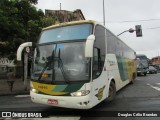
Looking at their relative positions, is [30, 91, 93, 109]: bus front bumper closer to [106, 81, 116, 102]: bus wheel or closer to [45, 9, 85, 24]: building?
[106, 81, 116, 102]: bus wheel

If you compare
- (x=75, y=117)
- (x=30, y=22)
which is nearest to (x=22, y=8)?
(x=30, y=22)

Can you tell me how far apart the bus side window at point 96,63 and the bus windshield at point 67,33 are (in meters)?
0.70

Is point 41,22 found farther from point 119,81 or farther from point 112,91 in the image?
point 112,91

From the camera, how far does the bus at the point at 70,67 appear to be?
30.3ft

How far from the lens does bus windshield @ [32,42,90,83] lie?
9.40m

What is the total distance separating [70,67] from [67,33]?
1382 mm

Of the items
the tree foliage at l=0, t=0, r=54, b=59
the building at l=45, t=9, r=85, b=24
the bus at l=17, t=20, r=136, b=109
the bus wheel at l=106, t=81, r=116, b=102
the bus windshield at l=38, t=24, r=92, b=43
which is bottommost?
the bus wheel at l=106, t=81, r=116, b=102

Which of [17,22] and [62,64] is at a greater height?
[17,22]

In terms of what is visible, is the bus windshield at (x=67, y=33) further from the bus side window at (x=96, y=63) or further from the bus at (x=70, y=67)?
the bus side window at (x=96, y=63)

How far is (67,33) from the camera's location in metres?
10.2

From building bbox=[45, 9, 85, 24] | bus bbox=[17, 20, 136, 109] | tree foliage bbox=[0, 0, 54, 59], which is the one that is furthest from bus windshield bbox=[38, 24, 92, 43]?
building bbox=[45, 9, 85, 24]

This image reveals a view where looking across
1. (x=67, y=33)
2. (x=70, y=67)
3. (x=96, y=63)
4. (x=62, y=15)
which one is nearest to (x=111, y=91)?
(x=96, y=63)

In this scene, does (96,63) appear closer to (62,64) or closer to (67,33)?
(62,64)

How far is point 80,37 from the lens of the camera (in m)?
9.90
